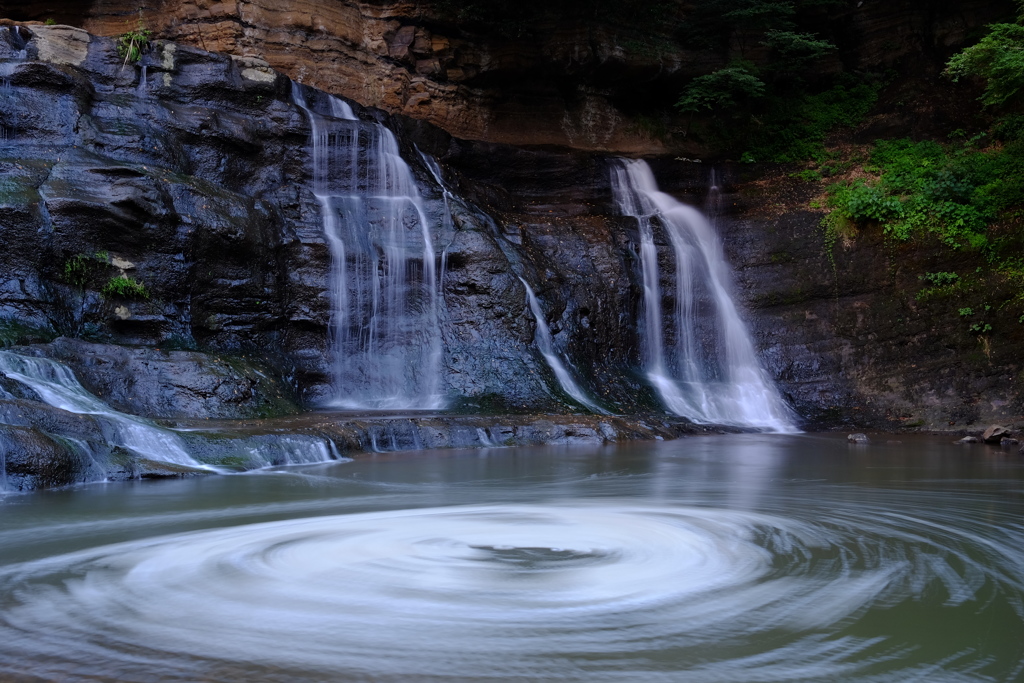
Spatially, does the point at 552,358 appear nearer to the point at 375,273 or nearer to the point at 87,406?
the point at 375,273

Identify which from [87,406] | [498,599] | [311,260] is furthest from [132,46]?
[498,599]

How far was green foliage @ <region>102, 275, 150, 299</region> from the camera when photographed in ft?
34.9

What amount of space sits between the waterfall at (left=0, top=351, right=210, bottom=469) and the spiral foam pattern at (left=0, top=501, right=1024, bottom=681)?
3275mm

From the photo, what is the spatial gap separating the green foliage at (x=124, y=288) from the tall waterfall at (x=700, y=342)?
7.99 m

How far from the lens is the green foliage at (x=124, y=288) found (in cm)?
1062

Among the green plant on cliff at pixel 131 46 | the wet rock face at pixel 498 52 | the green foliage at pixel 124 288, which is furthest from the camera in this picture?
the wet rock face at pixel 498 52

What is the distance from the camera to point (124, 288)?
1068 cm

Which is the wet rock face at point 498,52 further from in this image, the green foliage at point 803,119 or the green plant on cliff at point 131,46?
the green plant on cliff at point 131,46

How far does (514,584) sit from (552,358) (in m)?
9.86

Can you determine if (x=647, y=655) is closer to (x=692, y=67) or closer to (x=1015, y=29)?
(x=1015, y=29)

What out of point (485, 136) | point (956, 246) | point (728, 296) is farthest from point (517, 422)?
point (485, 136)

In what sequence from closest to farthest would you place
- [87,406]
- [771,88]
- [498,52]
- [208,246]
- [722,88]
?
1. [87,406]
2. [208,246]
3. [498,52]
4. [722,88]
5. [771,88]

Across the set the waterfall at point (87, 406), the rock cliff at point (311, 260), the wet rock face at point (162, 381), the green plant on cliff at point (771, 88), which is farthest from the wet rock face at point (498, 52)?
the waterfall at point (87, 406)

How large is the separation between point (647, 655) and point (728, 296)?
14.3 metres
